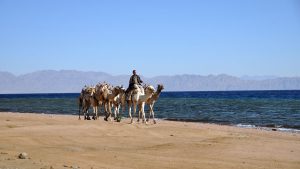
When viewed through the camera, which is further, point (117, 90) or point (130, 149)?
point (117, 90)

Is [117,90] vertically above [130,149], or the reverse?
[117,90]

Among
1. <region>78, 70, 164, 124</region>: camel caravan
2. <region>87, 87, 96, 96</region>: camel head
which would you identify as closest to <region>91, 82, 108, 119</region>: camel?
<region>78, 70, 164, 124</region>: camel caravan

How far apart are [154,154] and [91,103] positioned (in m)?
13.9

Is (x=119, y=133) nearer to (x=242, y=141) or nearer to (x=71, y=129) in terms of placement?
(x=71, y=129)

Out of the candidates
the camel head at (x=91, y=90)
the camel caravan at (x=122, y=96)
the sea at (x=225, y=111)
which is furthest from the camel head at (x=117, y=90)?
the sea at (x=225, y=111)

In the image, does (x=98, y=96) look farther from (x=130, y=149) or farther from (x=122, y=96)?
(x=130, y=149)

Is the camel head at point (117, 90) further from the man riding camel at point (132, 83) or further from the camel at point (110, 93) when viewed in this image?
the man riding camel at point (132, 83)

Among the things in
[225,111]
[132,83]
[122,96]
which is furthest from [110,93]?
[225,111]

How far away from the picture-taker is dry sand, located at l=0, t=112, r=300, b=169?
11.1 metres

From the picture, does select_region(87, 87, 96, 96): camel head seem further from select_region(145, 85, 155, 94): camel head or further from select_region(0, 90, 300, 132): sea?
select_region(0, 90, 300, 132): sea

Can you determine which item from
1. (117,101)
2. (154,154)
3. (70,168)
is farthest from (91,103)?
(70,168)

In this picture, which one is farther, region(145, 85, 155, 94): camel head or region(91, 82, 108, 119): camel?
region(91, 82, 108, 119): camel

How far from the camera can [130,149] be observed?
45.9 feet

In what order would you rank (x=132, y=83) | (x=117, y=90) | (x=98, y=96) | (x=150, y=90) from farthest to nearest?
(x=98, y=96)
(x=117, y=90)
(x=132, y=83)
(x=150, y=90)
